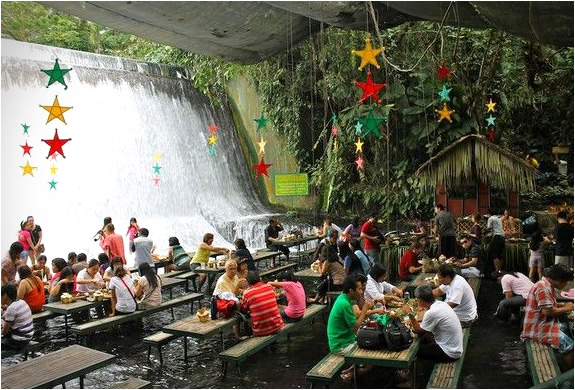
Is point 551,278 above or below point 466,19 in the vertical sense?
below

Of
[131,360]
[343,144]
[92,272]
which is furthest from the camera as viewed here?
[343,144]

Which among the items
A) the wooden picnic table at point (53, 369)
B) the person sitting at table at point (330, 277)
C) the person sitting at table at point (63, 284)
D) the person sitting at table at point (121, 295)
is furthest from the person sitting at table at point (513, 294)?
the person sitting at table at point (63, 284)

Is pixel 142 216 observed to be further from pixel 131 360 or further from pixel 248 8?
pixel 248 8

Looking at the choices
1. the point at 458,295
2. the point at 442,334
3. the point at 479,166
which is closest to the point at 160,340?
the point at 442,334

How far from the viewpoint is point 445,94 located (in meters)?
13.4

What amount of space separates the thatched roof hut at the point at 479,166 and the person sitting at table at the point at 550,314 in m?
7.40

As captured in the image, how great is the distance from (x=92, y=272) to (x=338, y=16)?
19.4 feet

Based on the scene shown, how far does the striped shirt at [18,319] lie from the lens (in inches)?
252

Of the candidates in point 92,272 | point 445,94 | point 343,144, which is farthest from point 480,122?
point 92,272

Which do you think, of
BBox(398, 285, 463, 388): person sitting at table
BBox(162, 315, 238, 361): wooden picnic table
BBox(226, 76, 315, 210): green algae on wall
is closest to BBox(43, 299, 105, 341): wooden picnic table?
BBox(162, 315, 238, 361): wooden picnic table

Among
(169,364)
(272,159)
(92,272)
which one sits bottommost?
(169,364)

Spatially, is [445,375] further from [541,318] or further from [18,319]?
[18,319]

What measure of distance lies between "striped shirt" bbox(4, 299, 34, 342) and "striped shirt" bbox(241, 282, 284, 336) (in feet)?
9.09

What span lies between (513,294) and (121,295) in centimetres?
623
